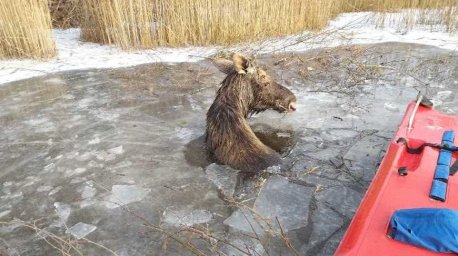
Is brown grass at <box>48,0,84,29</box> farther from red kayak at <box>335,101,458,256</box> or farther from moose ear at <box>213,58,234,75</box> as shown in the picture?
red kayak at <box>335,101,458,256</box>

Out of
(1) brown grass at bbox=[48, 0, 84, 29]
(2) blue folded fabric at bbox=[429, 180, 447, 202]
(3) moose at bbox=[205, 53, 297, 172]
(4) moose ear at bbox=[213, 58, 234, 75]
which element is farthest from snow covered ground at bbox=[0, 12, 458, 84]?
(2) blue folded fabric at bbox=[429, 180, 447, 202]

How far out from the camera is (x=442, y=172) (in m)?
2.52

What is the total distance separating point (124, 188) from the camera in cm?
344

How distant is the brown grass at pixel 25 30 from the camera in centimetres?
682

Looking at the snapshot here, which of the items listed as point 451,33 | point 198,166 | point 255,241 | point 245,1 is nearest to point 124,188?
point 198,166

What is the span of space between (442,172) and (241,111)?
1882 mm

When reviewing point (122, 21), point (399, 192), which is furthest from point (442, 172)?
point (122, 21)

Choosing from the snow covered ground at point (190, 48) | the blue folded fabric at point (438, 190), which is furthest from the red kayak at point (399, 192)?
the snow covered ground at point (190, 48)

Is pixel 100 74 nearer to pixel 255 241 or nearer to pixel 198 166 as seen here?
pixel 198 166

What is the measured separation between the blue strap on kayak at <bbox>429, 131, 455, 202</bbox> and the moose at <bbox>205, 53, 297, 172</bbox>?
1353 millimetres

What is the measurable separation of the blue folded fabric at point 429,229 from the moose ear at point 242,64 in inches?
82.1

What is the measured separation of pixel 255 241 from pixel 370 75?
428 centimetres

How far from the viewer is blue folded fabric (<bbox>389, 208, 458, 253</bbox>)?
1854 millimetres

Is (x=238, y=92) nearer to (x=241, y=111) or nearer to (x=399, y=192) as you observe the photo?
(x=241, y=111)
